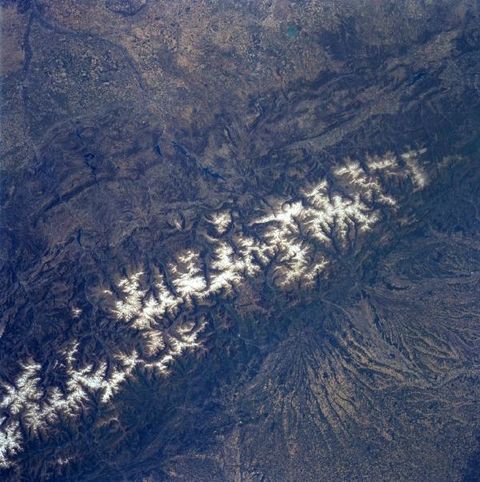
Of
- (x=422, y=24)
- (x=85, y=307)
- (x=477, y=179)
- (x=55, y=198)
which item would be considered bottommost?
(x=85, y=307)

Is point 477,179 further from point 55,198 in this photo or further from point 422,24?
point 55,198

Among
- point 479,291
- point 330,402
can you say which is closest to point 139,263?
point 330,402

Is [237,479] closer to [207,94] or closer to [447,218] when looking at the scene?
[447,218]

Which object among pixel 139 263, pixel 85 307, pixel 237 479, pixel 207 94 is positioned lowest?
pixel 237 479

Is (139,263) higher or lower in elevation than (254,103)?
lower

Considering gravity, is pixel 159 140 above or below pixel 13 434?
above

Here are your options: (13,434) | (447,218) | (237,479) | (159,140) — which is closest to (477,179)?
(447,218)
